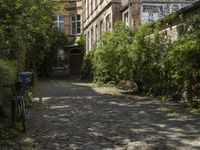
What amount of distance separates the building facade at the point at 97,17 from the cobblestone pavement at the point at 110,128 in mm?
11394

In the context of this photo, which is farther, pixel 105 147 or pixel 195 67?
pixel 195 67

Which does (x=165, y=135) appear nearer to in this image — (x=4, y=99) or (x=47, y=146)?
(x=47, y=146)

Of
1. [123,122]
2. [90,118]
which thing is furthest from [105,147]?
[90,118]

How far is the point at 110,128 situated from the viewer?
10672 millimetres

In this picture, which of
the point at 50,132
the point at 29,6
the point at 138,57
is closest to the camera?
the point at 50,132

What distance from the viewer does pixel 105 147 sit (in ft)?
28.2

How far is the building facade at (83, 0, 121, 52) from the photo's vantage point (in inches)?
1204

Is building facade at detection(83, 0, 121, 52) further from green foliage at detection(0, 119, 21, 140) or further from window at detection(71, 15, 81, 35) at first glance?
green foliage at detection(0, 119, 21, 140)

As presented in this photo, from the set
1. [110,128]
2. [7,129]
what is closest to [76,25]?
[110,128]

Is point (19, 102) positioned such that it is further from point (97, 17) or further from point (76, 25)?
point (76, 25)

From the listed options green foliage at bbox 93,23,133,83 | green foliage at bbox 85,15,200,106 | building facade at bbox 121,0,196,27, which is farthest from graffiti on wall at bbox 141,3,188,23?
green foliage at bbox 93,23,133,83

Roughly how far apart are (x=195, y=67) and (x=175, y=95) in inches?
119

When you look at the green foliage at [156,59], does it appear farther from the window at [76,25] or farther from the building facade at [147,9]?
the window at [76,25]

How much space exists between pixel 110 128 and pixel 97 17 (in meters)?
28.5
